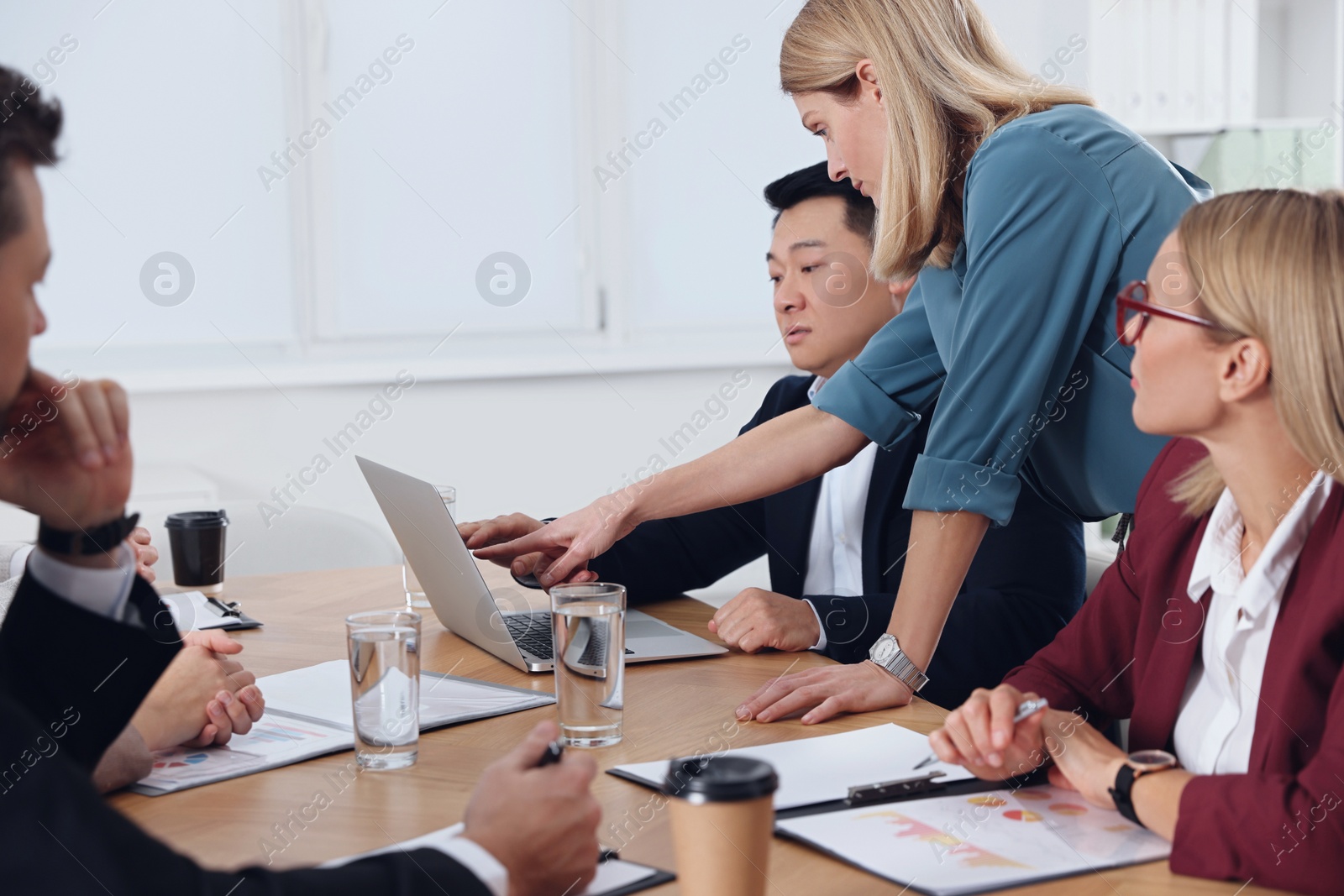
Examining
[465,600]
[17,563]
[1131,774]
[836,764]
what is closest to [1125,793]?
[1131,774]

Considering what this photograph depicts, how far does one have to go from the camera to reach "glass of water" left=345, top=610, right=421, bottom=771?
109 centimetres

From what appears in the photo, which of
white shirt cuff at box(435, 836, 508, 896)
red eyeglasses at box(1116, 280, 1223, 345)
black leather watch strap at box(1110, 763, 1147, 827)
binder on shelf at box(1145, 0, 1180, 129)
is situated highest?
binder on shelf at box(1145, 0, 1180, 129)

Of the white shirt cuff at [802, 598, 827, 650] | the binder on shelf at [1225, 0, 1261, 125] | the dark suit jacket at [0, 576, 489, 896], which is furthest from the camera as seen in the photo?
the binder on shelf at [1225, 0, 1261, 125]

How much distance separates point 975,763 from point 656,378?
9.36 ft

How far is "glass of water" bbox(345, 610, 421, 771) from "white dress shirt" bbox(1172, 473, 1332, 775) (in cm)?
69

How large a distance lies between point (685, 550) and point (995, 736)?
1110mm

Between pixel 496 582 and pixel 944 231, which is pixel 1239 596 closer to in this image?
pixel 944 231

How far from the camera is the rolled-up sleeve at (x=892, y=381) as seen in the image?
69.7 inches

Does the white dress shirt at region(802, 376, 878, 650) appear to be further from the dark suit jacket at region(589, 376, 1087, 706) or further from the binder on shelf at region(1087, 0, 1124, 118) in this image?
the binder on shelf at region(1087, 0, 1124, 118)

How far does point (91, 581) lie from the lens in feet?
2.97

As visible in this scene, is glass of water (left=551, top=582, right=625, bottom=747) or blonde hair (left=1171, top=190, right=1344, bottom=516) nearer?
blonde hair (left=1171, top=190, right=1344, bottom=516)

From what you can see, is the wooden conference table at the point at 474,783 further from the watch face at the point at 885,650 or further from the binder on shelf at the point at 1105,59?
the binder on shelf at the point at 1105,59

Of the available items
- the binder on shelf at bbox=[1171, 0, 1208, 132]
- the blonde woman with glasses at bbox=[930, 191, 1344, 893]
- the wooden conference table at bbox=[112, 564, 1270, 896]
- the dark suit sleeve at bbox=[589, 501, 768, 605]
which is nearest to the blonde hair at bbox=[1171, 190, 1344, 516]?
the blonde woman with glasses at bbox=[930, 191, 1344, 893]

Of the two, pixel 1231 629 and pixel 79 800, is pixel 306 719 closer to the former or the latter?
pixel 79 800
